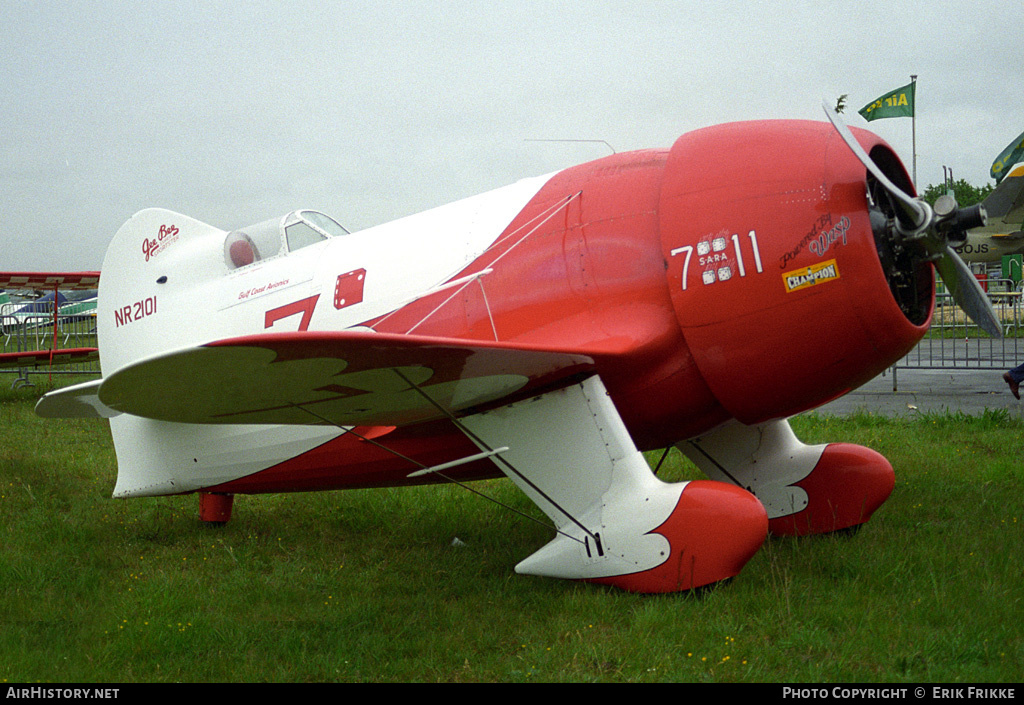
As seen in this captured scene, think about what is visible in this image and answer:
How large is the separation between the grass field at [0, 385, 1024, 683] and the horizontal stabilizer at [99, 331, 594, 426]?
3.40 feet

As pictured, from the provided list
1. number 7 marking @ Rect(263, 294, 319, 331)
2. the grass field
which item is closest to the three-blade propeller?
the grass field

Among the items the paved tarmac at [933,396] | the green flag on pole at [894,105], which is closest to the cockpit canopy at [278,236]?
the paved tarmac at [933,396]

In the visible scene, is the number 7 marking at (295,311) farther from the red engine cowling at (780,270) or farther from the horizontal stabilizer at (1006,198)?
the horizontal stabilizer at (1006,198)

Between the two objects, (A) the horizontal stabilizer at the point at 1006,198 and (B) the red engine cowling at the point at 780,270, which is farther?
(A) the horizontal stabilizer at the point at 1006,198

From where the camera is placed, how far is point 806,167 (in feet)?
13.0

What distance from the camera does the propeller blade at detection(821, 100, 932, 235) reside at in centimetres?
375

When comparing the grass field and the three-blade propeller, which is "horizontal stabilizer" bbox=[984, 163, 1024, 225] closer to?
the three-blade propeller

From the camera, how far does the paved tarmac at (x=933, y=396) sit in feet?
32.8

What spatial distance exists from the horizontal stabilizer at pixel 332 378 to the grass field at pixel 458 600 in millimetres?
1035

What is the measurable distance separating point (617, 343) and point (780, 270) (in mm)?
826

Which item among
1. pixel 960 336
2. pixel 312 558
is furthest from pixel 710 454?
pixel 960 336

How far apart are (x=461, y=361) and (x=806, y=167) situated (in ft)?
6.19

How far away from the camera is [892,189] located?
3.77 metres
